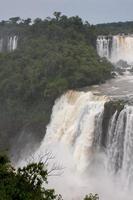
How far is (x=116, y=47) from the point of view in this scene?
4069 centimetres

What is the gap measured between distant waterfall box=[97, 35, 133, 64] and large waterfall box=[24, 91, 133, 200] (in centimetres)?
1444

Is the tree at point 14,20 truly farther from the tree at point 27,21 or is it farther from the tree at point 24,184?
the tree at point 24,184

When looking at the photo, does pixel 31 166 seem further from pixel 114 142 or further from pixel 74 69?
pixel 74 69

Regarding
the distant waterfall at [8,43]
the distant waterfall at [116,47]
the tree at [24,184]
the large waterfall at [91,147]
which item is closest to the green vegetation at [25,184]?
the tree at [24,184]

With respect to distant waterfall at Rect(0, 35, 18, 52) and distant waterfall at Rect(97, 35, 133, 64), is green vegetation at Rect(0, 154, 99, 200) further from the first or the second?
distant waterfall at Rect(0, 35, 18, 52)

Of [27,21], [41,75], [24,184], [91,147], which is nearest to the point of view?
[24,184]

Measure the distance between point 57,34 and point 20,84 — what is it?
8.47 metres

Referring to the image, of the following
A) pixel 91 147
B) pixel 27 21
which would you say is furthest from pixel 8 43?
pixel 91 147

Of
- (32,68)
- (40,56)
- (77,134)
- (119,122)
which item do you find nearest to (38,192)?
(119,122)

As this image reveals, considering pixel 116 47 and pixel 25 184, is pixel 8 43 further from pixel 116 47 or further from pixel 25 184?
pixel 25 184

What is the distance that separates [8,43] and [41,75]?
14415mm

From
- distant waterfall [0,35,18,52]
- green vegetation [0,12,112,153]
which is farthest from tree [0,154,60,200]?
distant waterfall [0,35,18,52]

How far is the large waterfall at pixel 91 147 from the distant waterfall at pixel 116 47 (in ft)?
47.4

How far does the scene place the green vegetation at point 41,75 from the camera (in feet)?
93.2
